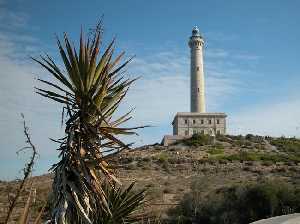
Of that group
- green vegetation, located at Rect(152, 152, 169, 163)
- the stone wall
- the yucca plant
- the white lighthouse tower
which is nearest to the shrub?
green vegetation, located at Rect(152, 152, 169, 163)

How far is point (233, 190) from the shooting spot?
1297 inches

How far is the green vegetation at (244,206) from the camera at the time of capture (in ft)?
93.8

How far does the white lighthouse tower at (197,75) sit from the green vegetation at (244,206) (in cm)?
5339

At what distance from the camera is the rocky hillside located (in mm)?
41781

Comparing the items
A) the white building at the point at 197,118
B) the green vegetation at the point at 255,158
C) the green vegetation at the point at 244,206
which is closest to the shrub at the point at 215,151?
the green vegetation at the point at 255,158

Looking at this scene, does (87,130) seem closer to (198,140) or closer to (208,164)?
(208,164)

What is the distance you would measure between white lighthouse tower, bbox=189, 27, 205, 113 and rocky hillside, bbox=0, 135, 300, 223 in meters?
10.3

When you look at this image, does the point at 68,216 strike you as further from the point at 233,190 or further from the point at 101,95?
the point at 233,190

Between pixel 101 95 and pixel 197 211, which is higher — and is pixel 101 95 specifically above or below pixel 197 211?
above

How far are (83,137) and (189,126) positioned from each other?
74.8 m

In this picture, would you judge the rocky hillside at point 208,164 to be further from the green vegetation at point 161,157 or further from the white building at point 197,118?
the white building at point 197,118

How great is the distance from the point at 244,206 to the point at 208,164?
27.4 metres

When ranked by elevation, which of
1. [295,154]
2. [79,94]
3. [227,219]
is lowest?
[227,219]

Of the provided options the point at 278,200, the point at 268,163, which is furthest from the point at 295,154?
the point at 278,200
